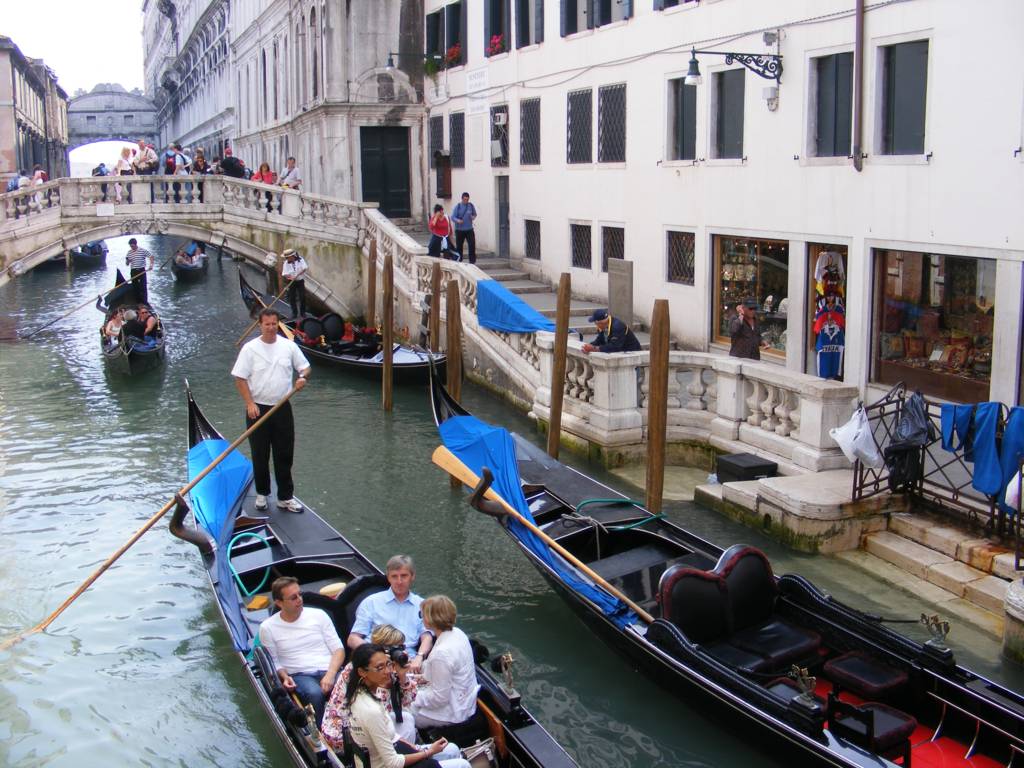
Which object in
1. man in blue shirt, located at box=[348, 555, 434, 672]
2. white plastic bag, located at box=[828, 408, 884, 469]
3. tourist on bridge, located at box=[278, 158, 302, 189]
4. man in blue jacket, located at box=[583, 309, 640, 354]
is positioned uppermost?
tourist on bridge, located at box=[278, 158, 302, 189]

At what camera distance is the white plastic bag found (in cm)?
677

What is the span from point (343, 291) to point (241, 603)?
1104 centimetres

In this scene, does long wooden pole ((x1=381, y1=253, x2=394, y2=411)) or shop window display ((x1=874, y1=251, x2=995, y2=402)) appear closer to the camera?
shop window display ((x1=874, y1=251, x2=995, y2=402))

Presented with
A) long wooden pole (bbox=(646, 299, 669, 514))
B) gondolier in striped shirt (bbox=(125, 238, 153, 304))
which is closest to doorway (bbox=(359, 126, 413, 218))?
gondolier in striped shirt (bbox=(125, 238, 153, 304))

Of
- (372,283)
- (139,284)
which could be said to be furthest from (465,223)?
(139,284)

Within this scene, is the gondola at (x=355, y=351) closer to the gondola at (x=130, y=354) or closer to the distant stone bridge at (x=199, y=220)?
the distant stone bridge at (x=199, y=220)

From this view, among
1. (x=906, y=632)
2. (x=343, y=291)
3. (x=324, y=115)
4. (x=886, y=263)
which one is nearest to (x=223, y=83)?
(x=324, y=115)

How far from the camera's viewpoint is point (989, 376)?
26.6ft

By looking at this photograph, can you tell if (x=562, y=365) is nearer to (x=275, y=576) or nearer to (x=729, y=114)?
(x=275, y=576)

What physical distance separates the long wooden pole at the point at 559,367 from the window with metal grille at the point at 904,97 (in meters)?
2.76

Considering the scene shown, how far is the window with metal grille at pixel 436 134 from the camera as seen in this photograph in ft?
59.8

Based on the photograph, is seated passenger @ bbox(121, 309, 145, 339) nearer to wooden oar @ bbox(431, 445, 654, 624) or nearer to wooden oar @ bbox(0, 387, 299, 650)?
wooden oar @ bbox(0, 387, 299, 650)

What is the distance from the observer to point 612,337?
9227 mm

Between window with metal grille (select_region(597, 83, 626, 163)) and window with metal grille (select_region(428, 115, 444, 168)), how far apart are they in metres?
5.52
